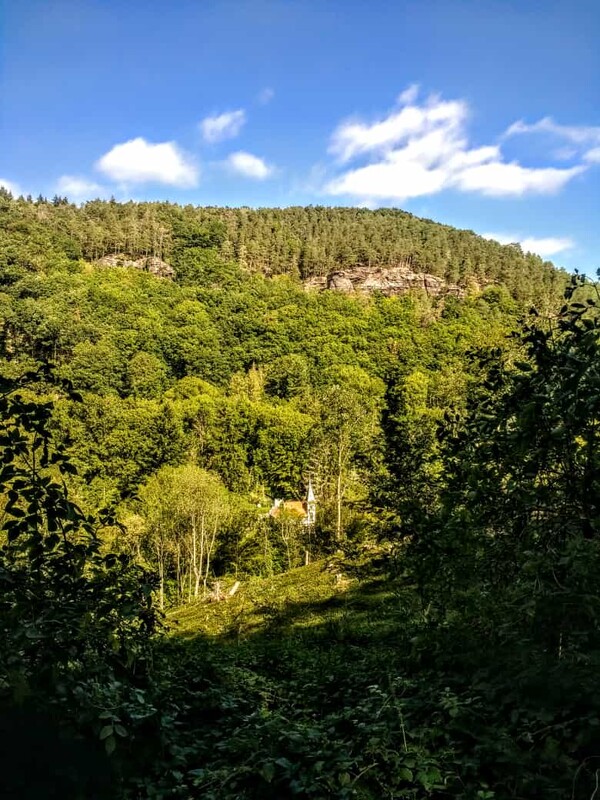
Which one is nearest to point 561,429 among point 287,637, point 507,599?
point 507,599

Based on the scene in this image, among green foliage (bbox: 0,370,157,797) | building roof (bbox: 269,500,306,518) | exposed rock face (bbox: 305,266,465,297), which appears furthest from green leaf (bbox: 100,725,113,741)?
exposed rock face (bbox: 305,266,465,297)

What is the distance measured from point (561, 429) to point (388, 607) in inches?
599

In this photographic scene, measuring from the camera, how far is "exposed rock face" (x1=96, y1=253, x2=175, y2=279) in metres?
126

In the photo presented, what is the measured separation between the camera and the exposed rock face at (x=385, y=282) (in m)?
128

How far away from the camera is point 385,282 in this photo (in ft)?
438

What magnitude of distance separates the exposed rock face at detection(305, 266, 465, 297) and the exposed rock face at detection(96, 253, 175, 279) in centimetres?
3369

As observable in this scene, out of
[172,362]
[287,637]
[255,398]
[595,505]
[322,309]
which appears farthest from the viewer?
[322,309]

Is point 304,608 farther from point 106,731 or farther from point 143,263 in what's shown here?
point 143,263

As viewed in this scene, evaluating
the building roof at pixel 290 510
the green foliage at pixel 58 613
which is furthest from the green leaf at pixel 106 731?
the building roof at pixel 290 510

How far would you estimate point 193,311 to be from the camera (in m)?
102

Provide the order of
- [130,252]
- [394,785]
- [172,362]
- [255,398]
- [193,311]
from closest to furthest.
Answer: [394,785]
[255,398]
[172,362]
[193,311]
[130,252]

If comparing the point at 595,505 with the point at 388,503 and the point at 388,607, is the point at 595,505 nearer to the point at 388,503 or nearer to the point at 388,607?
the point at 388,503

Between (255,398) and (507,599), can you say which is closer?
(507,599)

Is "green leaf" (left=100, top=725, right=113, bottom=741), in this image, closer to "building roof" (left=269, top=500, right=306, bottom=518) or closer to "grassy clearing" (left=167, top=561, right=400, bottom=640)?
"grassy clearing" (left=167, top=561, right=400, bottom=640)
